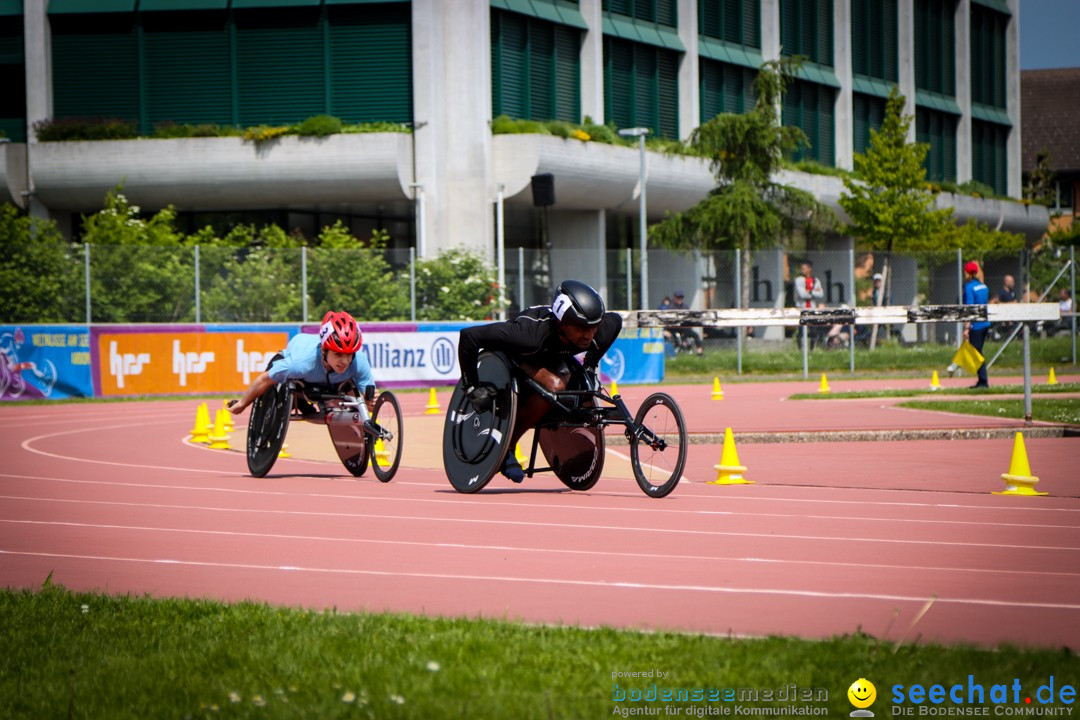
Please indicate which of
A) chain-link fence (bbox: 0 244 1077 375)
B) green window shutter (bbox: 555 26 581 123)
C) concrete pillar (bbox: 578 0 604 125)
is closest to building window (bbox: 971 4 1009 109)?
chain-link fence (bbox: 0 244 1077 375)

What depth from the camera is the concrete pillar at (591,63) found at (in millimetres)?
44125

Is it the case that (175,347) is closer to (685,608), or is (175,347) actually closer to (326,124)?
(326,124)

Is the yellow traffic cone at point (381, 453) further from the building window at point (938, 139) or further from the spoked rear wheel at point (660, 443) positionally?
the building window at point (938, 139)

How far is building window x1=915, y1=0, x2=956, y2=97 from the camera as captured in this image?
2480 inches

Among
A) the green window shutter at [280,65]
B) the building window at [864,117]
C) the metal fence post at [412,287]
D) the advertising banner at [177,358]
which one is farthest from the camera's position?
the building window at [864,117]

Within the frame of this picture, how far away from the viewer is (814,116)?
5569 cm

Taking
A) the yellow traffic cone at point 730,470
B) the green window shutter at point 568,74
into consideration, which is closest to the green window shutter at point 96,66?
the green window shutter at point 568,74

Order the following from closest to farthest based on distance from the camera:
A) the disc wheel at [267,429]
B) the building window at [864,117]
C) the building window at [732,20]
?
the disc wheel at [267,429], the building window at [732,20], the building window at [864,117]

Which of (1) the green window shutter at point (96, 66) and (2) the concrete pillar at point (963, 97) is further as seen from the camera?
(2) the concrete pillar at point (963, 97)

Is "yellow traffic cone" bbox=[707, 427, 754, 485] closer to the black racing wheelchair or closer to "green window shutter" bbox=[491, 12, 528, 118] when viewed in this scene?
the black racing wheelchair

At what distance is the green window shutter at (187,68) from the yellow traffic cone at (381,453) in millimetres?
27893

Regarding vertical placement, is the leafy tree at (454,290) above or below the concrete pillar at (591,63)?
below

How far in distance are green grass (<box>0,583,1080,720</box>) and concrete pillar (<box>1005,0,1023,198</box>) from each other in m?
69.6

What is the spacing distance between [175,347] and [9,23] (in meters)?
16.2
